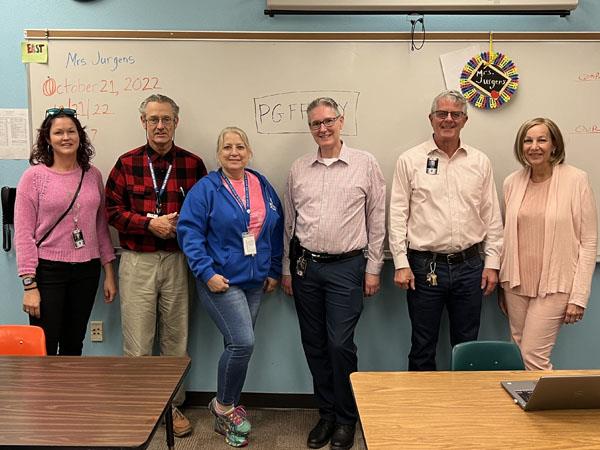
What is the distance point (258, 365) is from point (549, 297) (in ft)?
5.34

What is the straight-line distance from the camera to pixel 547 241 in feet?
7.81

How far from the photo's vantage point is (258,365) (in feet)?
9.92

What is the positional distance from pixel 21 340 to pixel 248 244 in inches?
39.9

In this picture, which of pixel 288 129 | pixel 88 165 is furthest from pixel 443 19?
pixel 88 165

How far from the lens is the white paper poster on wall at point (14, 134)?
282cm

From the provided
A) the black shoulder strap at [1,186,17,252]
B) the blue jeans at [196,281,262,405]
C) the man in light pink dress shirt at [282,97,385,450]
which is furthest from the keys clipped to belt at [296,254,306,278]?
the black shoulder strap at [1,186,17,252]

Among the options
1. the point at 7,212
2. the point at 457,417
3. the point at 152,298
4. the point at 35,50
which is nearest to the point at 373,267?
the point at 152,298

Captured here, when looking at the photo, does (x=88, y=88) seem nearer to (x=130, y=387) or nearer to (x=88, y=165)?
(x=88, y=165)

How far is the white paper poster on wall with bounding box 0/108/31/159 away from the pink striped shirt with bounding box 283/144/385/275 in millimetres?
1535

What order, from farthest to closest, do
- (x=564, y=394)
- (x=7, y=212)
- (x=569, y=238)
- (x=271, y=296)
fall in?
(x=271, y=296) → (x=7, y=212) → (x=569, y=238) → (x=564, y=394)

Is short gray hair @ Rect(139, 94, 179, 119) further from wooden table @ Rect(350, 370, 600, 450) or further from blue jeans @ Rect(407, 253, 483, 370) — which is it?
wooden table @ Rect(350, 370, 600, 450)

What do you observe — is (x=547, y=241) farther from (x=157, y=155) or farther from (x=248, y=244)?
(x=157, y=155)

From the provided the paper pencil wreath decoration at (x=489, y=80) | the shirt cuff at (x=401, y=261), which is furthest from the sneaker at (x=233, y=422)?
the paper pencil wreath decoration at (x=489, y=80)

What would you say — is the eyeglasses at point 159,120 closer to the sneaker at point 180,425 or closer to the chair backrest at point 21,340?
the chair backrest at point 21,340
